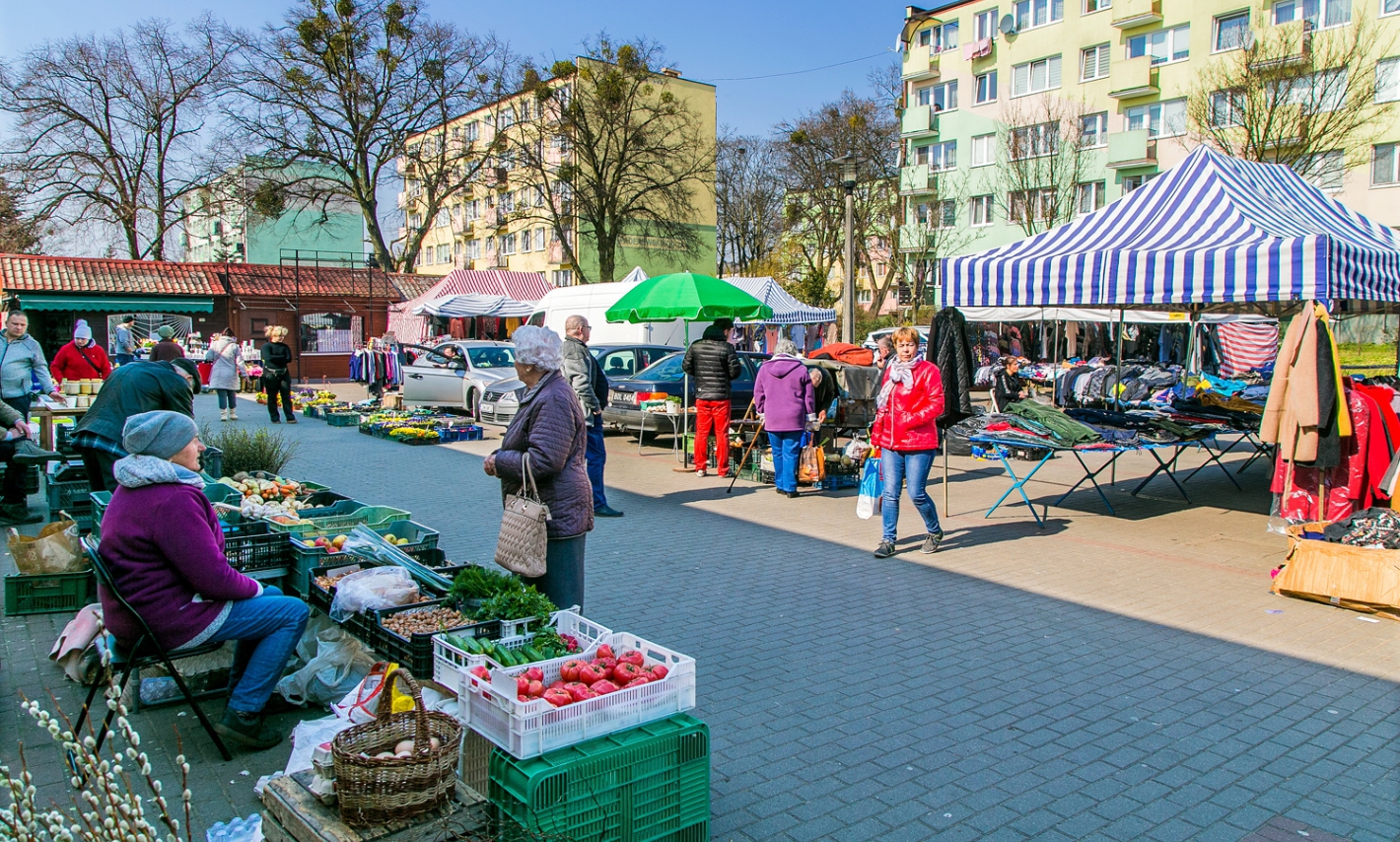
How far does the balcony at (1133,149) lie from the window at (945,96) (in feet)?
34.7

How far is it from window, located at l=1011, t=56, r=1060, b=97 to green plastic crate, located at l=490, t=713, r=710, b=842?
150 ft

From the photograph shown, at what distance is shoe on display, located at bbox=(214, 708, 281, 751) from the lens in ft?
13.7

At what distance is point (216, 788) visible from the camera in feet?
12.7

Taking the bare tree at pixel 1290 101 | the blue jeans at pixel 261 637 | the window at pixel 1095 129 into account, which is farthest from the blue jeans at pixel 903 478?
the window at pixel 1095 129

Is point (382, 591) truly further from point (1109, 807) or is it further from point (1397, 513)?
point (1397, 513)

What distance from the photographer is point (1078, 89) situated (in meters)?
41.7

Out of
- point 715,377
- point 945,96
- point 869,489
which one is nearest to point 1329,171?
point 945,96

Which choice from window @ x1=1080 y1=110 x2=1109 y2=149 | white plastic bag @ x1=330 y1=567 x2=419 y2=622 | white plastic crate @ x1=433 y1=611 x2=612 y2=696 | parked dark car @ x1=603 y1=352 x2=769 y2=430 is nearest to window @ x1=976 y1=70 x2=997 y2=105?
window @ x1=1080 y1=110 x2=1109 y2=149

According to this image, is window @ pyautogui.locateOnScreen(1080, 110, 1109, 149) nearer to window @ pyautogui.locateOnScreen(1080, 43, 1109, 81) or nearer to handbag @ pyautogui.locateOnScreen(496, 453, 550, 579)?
window @ pyautogui.locateOnScreen(1080, 43, 1109, 81)

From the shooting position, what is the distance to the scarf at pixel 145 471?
12.6 ft

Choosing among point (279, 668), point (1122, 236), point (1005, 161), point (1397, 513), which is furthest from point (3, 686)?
point (1005, 161)

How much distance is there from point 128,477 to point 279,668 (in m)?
1.10

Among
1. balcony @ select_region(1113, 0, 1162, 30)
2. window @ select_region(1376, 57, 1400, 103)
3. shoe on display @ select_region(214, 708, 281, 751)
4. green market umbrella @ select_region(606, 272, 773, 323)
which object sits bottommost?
shoe on display @ select_region(214, 708, 281, 751)

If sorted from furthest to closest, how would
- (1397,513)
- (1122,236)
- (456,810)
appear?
(1122,236), (1397,513), (456,810)
